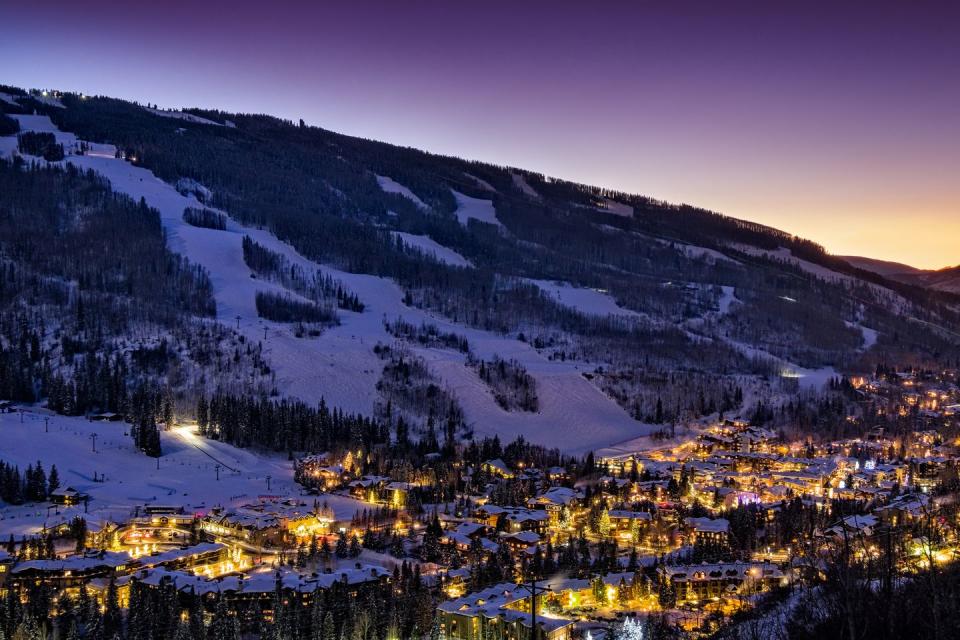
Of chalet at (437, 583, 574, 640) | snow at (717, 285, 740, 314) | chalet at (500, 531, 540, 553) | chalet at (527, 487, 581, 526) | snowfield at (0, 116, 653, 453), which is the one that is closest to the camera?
chalet at (437, 583, 574, 640)

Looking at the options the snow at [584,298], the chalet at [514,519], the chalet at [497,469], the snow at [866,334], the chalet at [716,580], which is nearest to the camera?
the chalet at [716,580]

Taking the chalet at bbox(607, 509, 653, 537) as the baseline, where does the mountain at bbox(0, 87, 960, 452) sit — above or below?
above

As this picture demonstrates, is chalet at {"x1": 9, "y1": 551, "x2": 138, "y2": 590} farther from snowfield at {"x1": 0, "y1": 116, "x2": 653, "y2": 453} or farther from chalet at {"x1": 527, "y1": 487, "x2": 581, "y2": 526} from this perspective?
snowfield at {"x1": 0, "y1": 116, "x2": 653, "y2": 453}

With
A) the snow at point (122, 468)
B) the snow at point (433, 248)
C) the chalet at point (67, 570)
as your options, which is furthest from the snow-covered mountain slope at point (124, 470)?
the snow at point (433, 248)

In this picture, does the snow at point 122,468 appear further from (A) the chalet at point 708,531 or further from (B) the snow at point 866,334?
(B) the snow at point 866,334

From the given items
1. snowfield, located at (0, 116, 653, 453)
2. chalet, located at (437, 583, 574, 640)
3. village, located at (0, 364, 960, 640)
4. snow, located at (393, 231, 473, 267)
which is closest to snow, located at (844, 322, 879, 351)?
snowfield, located at (0, 116, 653, 453)

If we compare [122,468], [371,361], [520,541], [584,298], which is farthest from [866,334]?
[122,468]

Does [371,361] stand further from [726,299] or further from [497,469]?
[726,299]
